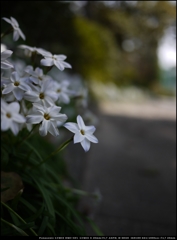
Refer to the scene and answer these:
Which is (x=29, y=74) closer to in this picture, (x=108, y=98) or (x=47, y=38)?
(x=47, y=38)

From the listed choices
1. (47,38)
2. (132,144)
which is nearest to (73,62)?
(47,38)

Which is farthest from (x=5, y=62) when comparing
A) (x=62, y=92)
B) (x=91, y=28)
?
(x=91, y=28)

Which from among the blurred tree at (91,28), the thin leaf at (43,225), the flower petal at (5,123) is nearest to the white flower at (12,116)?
the flower petal at (5,123)

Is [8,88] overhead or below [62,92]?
overhead

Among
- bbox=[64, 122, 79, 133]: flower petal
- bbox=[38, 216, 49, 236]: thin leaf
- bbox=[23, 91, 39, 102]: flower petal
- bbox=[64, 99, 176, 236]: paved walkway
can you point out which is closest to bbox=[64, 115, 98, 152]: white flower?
bbox=[64, 122, 79, 133]: flower petal

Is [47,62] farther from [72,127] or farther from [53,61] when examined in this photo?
[72,127]

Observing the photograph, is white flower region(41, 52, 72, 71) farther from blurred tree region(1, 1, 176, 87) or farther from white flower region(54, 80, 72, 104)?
blurred tree region(1, 1, 176, 87)
